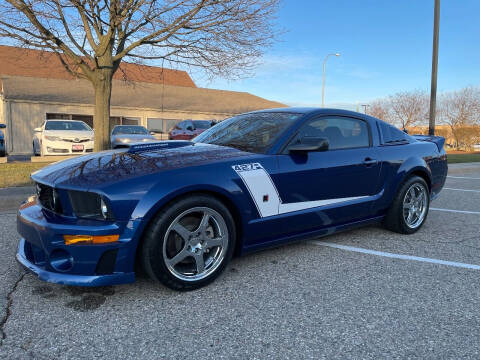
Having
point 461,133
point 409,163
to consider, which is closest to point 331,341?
point 409,163

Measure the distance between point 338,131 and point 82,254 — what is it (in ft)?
8.56

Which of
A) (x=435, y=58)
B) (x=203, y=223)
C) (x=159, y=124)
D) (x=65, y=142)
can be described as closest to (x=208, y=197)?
(x=203, y=223)

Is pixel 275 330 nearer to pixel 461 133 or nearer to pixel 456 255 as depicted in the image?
pixel 456 255

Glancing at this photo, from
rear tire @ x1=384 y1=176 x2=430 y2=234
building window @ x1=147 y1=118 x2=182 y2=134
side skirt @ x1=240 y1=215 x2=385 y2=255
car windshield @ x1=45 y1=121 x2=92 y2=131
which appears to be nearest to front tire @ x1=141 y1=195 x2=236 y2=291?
side skirt @ x1=240 y1=215 x2=385 y2=255

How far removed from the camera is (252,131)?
11.6 feet

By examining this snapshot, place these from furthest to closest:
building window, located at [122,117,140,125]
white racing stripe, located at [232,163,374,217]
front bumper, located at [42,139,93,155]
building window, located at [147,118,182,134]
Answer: building window, located at [147,118,182,134] → building window, located at [122,117,140,125] → front bumper, located at [42,139,93,155] → white racing stripe, located at [232,163,374,217]

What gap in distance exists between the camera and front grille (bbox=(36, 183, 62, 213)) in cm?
252

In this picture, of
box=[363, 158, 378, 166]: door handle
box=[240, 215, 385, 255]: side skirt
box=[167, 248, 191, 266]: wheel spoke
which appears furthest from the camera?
box=[363, 158, 378, 166]: door handle

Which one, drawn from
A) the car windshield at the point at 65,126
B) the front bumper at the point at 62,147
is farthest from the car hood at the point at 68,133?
the car windshield at the point at 65,126

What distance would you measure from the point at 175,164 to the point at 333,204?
1576 millimetres

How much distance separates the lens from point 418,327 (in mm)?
2264

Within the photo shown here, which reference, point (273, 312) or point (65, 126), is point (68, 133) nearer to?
point (65, 126)

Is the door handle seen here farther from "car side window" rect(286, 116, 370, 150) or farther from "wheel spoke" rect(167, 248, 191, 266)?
"wheel spoke" rect(167, 248, 191, 266)

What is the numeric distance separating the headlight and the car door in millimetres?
1351
